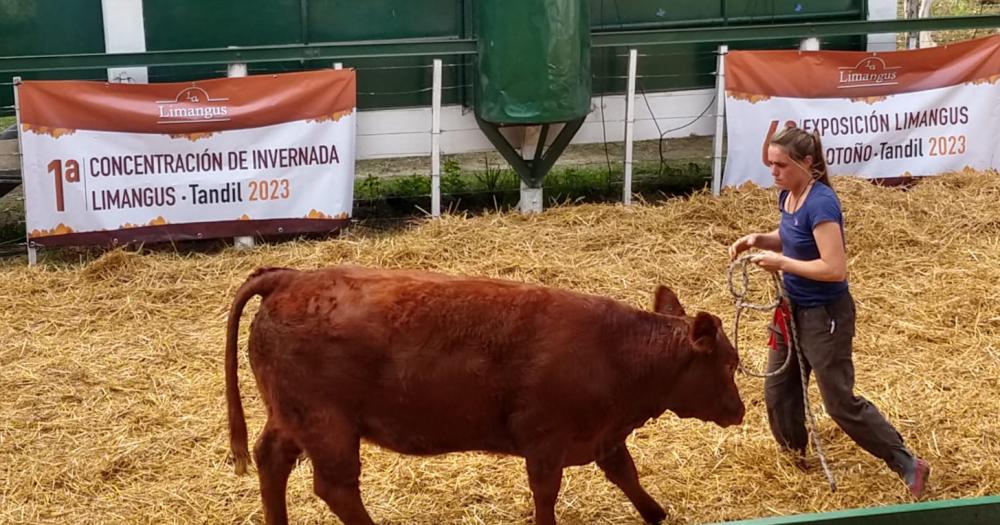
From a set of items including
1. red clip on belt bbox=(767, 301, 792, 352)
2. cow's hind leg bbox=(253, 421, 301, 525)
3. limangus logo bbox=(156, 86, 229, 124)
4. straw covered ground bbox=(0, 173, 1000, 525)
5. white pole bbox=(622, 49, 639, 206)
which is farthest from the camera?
white pole bbox=(622, 49, 639, 206)

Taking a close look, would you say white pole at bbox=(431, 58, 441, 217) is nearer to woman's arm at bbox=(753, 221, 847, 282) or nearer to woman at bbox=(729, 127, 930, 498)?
woman at bbox=(729, 127, 930, 498)

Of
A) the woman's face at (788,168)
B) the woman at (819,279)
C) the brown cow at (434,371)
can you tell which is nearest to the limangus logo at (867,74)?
the woman at (819,279)

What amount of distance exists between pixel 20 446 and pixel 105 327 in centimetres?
186

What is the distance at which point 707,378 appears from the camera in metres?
4.49

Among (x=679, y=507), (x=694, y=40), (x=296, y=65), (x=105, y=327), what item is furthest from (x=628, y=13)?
(x=679, y=507)

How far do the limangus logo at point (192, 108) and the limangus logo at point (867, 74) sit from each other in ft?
17.9

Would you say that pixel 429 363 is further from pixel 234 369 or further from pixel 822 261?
pixel 822 261

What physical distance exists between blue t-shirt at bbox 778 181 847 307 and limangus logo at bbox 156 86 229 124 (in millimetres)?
5609

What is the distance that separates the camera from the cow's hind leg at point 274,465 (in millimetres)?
4312

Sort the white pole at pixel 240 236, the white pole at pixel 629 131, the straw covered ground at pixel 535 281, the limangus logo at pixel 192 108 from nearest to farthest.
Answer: the straw covered ground at pixel 535 281 < the limangus logo at pixel 192 108 < the white pole at pixel 240 236 < the white pole at pixel 629 131

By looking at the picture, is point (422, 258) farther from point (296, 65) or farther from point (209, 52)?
point (296, 65)

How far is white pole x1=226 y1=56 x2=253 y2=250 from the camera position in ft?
31.0

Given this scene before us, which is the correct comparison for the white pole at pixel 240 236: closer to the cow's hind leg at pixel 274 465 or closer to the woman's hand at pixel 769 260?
the cow's hind leg at pixel 274 465

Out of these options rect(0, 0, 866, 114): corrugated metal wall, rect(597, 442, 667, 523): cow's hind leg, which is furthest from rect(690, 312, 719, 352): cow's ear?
rect(0, 0, 866, 114): corrugated metal wall
